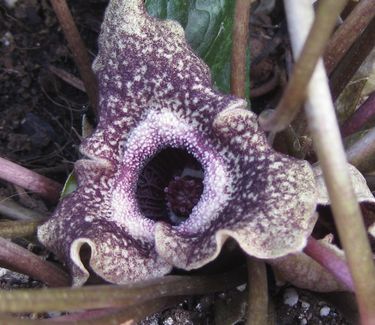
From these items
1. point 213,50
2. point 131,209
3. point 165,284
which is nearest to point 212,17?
point 213,50

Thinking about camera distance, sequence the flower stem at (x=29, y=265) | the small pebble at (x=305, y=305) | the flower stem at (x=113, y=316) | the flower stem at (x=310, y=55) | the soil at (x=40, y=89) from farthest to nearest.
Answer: the soil at (x=40, y=89)
the small pebble at (x=305, y=305)
the flower stem at (x=29, y=265)
the flower stem at (x=113, y=316)
the flower stem at (x=310, y=55)

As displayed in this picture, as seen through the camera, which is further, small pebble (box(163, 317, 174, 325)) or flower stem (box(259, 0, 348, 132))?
small pebble (box(163, 317, 174, 325))

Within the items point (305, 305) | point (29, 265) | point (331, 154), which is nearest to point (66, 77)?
point (29, 265)

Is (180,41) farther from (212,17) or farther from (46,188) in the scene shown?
(46,188)

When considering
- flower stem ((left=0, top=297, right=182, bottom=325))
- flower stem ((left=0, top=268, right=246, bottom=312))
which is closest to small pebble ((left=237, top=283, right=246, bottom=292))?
flower stem ((left=0, top=268, right=246, bottom=312))

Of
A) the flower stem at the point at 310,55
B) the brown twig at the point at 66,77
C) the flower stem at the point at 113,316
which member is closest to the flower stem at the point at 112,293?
the flower stem at the point at 113,316

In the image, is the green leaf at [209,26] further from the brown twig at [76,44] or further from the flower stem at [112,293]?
the flower stem at [112,293]

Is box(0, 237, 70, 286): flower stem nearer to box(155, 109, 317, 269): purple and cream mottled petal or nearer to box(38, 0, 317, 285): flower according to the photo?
box(38, 0, 317, 285): flower
